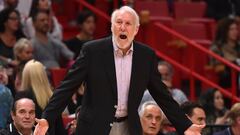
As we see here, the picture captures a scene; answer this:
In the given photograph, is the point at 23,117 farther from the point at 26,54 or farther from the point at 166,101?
the point at 26,54

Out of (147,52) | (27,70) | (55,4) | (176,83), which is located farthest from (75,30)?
(147,52)

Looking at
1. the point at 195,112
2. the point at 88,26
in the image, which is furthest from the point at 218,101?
the point at 88,26

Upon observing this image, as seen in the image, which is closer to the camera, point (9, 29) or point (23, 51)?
point (23, 51)

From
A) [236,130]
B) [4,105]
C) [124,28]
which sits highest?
[124,28]

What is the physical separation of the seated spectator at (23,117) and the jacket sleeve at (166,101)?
5.02 feet

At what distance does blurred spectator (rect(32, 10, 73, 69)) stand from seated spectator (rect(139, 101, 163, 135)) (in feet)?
8.98

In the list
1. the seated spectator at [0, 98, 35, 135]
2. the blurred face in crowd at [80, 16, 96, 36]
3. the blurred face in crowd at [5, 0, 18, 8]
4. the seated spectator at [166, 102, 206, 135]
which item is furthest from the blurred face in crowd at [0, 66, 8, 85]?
the blurred face in crowd at [80, 16, 96, 36]

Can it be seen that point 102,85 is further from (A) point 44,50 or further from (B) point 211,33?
(B) point 211,33

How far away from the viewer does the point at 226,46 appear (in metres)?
12.1

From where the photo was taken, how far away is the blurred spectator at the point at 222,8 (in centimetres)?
1338

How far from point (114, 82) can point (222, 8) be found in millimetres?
7274

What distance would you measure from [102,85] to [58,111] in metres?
0.41

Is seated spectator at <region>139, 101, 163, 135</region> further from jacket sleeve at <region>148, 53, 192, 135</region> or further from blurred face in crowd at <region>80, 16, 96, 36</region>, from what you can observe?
blurred face in crowd at <region>80, 16, 96, 36</region>

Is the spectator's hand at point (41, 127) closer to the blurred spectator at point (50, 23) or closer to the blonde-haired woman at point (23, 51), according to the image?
the blonde-haired woman at point (23, 51)
